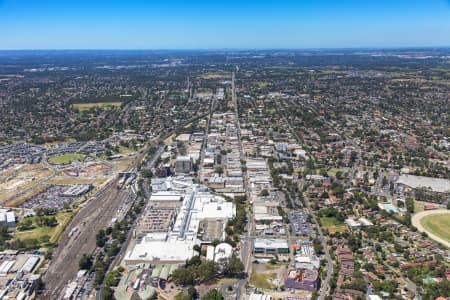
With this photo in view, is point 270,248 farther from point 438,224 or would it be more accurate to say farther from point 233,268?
point 438,224

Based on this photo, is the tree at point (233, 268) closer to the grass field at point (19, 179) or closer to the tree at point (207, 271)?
the tree at point (207, 271)

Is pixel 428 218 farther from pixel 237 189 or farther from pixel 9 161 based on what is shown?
pixel 9 161

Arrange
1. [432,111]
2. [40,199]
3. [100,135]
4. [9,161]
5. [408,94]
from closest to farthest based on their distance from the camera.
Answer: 1. [40,199]
2. [9,161]
3. [100,135]
4. [432,111]
5. [408,94]

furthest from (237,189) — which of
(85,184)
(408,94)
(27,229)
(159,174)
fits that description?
(408,94)

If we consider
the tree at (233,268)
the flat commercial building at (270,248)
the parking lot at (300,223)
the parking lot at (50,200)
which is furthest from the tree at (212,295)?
the parking lot at (50,200)

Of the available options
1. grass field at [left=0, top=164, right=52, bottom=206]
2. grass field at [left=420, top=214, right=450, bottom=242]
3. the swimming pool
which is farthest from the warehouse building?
grass field at [left=420, top=214, right=450, bottom=242]

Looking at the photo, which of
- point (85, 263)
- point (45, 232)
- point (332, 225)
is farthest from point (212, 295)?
point (45, 232)
